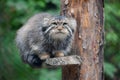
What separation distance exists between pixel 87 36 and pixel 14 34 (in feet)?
9.59

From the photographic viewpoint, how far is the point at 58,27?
455 cm

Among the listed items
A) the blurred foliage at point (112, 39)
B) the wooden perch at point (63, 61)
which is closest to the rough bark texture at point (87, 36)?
the wooden perch at point (63, 61)

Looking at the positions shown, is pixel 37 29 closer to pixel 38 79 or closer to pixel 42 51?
pixel 42 51

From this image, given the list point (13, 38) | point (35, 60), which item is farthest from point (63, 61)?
point (13, 38)

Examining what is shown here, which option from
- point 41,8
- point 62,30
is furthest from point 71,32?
point 41,8

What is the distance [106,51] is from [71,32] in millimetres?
4932

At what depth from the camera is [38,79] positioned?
7.74m

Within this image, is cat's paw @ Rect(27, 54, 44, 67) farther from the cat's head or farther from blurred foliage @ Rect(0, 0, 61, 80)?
blurred foliage @ Rect(0, 0, 61, 80)

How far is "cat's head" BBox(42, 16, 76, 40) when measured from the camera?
4.56 meters

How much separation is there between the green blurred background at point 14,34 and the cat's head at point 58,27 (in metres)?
2.87

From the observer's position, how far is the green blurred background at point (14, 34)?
7.51m

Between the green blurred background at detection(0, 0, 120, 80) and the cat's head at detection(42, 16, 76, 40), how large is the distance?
2.87 metres

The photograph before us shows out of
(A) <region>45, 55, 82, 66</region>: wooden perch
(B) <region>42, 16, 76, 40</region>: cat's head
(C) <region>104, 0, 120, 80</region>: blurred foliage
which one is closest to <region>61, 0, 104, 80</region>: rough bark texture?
(A) <region>45, 55, 82, 66</region>: wooden perch

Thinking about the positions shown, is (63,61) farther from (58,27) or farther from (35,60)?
(58,27)
